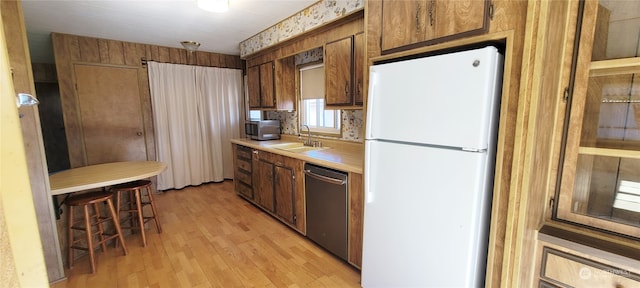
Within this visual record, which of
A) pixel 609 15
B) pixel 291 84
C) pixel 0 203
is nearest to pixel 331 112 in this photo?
pixel 291 84

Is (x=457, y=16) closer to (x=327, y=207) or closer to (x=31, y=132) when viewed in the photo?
(x=327, y=207)

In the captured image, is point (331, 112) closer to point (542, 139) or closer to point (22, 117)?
point (542, 139)

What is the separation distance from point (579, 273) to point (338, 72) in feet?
6.76

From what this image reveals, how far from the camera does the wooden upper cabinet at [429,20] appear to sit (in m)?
1.21

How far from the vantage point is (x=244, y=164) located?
12.1ft

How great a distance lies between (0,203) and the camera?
0.49 metres

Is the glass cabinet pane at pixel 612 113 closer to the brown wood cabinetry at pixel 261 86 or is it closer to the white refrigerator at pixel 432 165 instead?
the white refrigerator at pixel 432 165

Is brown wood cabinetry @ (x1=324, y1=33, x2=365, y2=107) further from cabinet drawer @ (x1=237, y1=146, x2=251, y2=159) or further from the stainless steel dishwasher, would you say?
cabinet drawer @ (x1=237, y1=146, x2=251, y2=159)

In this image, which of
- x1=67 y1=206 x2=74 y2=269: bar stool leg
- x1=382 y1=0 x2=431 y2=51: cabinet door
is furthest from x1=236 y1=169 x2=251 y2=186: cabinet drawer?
x1=382 y1=0 x2=431 y2=51: cabinet door

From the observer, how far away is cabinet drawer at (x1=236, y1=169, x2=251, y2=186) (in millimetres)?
3626

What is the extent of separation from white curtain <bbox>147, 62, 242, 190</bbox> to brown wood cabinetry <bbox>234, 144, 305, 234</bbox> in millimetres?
1064

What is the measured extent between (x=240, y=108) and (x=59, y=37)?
252 cm

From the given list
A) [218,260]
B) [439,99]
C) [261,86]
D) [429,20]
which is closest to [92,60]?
[261,86]

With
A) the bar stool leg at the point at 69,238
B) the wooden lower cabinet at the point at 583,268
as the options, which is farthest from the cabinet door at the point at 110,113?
the wooden lower cabinet at the point at 583,268
